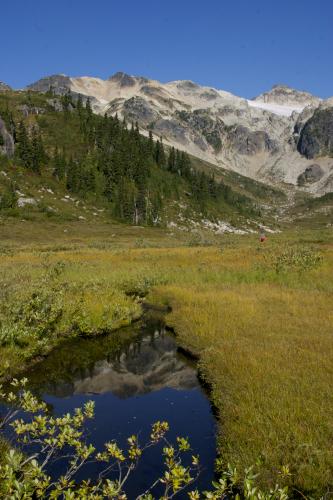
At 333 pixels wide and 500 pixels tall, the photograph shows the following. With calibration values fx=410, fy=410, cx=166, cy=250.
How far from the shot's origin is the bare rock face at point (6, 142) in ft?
450

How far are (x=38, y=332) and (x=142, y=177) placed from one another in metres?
133

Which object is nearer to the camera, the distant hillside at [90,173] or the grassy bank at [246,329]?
the grassy bank at [246,329]

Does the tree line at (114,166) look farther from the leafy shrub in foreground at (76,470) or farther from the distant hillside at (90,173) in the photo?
the leafy shrub in foreground at (76,470)

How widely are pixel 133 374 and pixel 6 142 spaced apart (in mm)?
139367

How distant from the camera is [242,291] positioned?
86.0ft

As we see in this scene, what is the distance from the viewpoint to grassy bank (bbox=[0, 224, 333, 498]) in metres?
9.41

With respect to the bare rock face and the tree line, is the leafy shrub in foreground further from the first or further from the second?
the bare rock face

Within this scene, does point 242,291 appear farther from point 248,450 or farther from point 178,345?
point 248,450

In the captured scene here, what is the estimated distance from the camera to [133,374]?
52.2 ft

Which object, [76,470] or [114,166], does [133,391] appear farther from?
[114,166]

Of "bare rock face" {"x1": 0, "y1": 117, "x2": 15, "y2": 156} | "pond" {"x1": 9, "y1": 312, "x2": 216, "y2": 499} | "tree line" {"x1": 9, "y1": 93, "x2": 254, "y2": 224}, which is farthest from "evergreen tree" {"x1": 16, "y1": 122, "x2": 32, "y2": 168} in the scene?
"pond" {"x1": 9, "y1": 312, "x2": 216, "y2": 499}

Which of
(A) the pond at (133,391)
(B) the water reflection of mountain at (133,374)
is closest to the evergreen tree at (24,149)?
(A) the pond at (133,391)

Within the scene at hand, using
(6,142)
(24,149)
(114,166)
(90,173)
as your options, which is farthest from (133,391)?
(6,142)

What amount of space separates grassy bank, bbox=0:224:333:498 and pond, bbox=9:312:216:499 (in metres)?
0.68
